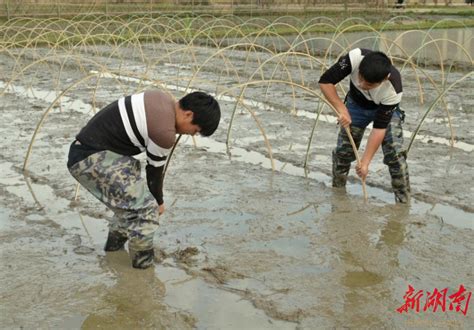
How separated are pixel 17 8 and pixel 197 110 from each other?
83.7ft

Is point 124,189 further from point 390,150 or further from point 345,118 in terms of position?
point 390,150

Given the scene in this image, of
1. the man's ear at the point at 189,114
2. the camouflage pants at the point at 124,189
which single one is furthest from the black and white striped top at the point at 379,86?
the camouflage pants at the point at 124,189

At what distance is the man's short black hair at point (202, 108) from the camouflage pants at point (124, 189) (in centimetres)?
56

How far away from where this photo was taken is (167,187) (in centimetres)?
597

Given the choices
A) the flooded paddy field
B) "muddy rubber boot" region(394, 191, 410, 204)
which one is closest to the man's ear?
the flooded paddy field

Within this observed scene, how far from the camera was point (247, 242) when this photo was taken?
4590mm

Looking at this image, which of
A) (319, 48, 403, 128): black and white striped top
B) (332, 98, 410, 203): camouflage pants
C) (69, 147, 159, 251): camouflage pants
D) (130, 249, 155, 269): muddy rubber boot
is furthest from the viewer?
(332, 98, 410, 203): camouflage pants

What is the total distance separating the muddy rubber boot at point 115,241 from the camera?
13.9 feet

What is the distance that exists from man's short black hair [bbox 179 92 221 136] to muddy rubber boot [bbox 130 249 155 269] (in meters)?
0.97

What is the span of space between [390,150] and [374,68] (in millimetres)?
1124

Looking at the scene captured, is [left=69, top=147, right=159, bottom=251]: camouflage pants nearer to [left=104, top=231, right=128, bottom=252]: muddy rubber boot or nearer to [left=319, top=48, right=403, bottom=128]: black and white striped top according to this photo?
[left=104, top=231, right=128, bottom=252]: muddy rubber boot

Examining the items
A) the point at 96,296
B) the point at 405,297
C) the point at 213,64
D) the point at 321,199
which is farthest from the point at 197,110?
the point at 213,64

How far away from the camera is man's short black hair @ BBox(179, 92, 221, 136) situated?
355 centimetres

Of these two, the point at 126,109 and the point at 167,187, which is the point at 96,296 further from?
the point at 167,187
